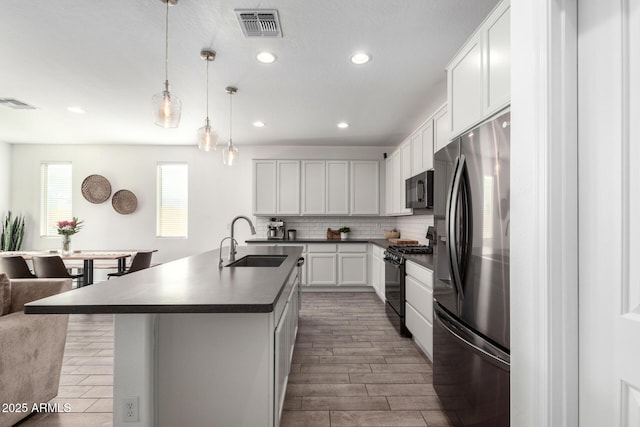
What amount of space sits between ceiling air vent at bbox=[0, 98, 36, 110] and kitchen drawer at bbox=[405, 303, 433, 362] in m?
5.07

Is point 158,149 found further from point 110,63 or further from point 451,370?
point 451,370

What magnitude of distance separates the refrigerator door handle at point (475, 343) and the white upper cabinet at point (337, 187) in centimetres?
393

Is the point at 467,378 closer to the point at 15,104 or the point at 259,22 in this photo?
the point at 259,22

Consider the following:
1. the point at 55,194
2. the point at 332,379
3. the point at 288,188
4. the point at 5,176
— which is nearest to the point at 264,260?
the point at 332,379

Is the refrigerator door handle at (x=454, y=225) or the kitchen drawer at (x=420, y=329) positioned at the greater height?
the refrigerator door handle at (x=454, y=225)

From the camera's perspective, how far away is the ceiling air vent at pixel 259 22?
2246 mm

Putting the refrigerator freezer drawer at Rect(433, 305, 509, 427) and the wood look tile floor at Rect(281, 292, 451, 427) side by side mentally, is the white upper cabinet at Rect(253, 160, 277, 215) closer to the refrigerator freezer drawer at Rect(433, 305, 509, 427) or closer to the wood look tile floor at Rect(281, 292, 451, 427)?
the wood look tile floor at Rect(281, 292, 451, 427)

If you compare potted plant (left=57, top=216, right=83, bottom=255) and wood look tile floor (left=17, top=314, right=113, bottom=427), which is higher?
potted plant (left=57, top=216, right=83, bottom=255)

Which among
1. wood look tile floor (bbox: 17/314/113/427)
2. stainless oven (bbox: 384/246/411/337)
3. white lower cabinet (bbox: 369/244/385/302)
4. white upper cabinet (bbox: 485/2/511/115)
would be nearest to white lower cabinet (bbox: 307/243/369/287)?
white lower cabinet (bbox: 369/244/385/302)

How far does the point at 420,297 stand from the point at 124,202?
562 centimetres

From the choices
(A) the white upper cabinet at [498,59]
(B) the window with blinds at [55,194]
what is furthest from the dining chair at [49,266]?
(A) the white upper cabinet at [498,59]

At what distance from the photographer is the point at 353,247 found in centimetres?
572

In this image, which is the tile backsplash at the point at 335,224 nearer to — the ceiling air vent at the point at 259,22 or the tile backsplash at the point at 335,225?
the tile backsplash at the point at 335,225

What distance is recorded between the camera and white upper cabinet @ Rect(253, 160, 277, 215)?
19.2 feet
